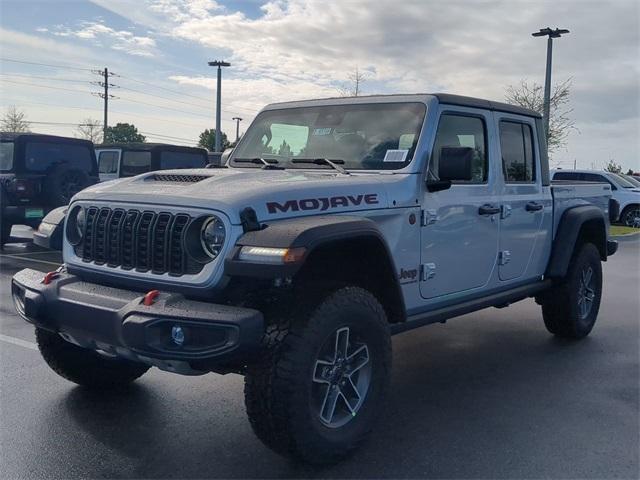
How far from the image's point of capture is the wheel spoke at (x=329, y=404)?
11.4ft

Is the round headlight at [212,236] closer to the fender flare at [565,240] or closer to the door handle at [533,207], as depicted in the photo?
the door handle at [533,207]

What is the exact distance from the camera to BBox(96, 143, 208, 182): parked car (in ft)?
47.3

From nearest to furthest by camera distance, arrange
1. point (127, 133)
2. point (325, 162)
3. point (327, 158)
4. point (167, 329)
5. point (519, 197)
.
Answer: point (167, 329) < point (325, 162) < point (327, 158) < point (519, 197) < point (127, 133)

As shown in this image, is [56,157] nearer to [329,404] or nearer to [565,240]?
[565,240]

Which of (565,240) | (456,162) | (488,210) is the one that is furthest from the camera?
(565,240)

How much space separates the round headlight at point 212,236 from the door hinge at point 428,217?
A: 56.1 inches

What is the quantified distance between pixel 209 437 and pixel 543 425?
205cm

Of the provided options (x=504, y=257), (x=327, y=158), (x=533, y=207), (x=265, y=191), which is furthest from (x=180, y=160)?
(x=265, y=191)

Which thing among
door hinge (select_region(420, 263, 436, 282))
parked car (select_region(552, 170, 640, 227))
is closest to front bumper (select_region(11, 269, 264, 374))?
door hinge (select_region(420, 263, 436, 282))

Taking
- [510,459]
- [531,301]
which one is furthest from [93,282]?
[531,301]

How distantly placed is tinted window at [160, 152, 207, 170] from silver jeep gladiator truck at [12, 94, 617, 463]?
9.81 metres

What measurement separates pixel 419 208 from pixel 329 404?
4.47 ft

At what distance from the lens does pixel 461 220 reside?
446 cm

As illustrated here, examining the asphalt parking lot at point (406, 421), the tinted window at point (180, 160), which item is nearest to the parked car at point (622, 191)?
the tinted window at point (180, 160)
